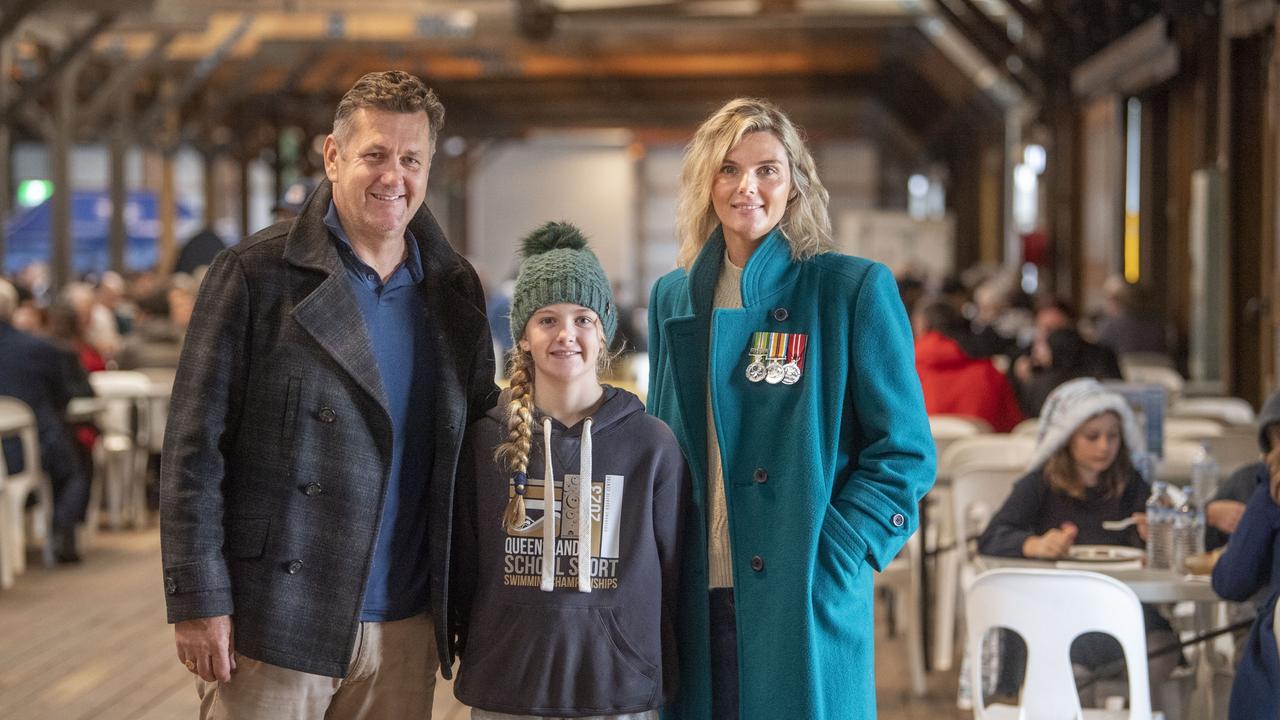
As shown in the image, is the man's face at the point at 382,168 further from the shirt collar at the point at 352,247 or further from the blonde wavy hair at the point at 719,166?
→ the blonde wavy hair at the point at 719,166

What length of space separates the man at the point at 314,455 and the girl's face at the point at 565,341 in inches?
5.8

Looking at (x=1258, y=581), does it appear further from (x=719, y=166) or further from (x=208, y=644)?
(x=208, y=644)

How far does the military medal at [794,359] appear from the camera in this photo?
2.64m

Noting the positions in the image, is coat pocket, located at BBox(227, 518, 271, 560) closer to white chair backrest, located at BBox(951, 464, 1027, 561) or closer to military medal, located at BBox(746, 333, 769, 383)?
military medal, located at BBox(746, 333, 769, 383)

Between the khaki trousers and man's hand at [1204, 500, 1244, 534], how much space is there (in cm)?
281

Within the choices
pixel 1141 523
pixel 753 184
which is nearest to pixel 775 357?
pixel 753 184

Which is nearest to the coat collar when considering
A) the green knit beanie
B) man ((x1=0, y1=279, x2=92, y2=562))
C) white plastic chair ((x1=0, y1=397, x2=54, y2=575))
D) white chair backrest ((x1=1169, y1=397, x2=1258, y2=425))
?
the green knit beanie

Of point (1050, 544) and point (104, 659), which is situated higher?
point (1050, 544)

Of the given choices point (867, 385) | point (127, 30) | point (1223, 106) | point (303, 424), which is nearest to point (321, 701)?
point (303, 424)

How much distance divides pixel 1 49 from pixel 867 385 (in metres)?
11.2

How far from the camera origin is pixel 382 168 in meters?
2.49

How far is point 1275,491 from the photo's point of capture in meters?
3.76

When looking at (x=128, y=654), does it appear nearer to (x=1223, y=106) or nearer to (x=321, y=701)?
(x=321, y=701)

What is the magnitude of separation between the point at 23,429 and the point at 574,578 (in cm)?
607
